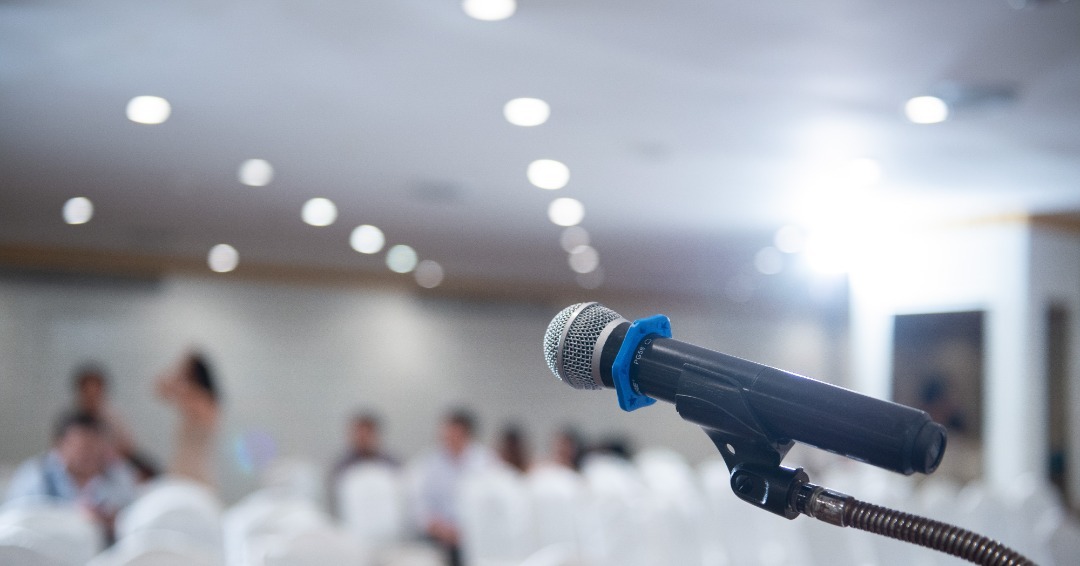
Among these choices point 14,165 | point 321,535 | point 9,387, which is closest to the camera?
point 321,535

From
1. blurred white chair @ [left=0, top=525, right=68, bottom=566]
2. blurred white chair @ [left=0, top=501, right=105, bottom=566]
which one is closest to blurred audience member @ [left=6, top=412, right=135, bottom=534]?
blurred white chair @ [left=0, top=501, right=105, bottom=566]

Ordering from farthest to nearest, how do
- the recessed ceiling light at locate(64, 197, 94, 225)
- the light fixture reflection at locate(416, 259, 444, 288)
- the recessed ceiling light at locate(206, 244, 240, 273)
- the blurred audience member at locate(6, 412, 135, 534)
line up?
the light fixture reflection at locate(416, 259, 444, 288), the recessed ceiling light at locate(206, 244, 240, 273), the recessed ceiling light at locate(64, 197, 94, 225), the blurred audience member at locate(6, 412, 135, 534)

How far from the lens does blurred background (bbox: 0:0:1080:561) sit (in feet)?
11.8

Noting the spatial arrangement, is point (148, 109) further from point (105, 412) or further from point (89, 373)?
point (89, 373)

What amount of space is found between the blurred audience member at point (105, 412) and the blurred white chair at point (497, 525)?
253 cm

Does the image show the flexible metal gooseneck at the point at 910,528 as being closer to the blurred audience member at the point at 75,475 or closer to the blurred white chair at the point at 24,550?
the blurred white chair at the point at 24,550

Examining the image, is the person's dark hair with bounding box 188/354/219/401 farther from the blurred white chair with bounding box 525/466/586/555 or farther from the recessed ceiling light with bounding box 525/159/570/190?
the recessed ceiling light with bounding box 525/159/570/190

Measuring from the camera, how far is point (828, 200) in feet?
22.3

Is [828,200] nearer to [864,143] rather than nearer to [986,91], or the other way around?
[864,143]

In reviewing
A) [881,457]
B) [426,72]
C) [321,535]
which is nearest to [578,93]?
[426,72]

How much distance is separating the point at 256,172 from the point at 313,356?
5575 mm

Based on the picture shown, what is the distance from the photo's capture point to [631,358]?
33.5 inches

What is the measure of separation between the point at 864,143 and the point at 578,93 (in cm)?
195

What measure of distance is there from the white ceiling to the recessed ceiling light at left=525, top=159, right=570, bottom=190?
0.10 metres
